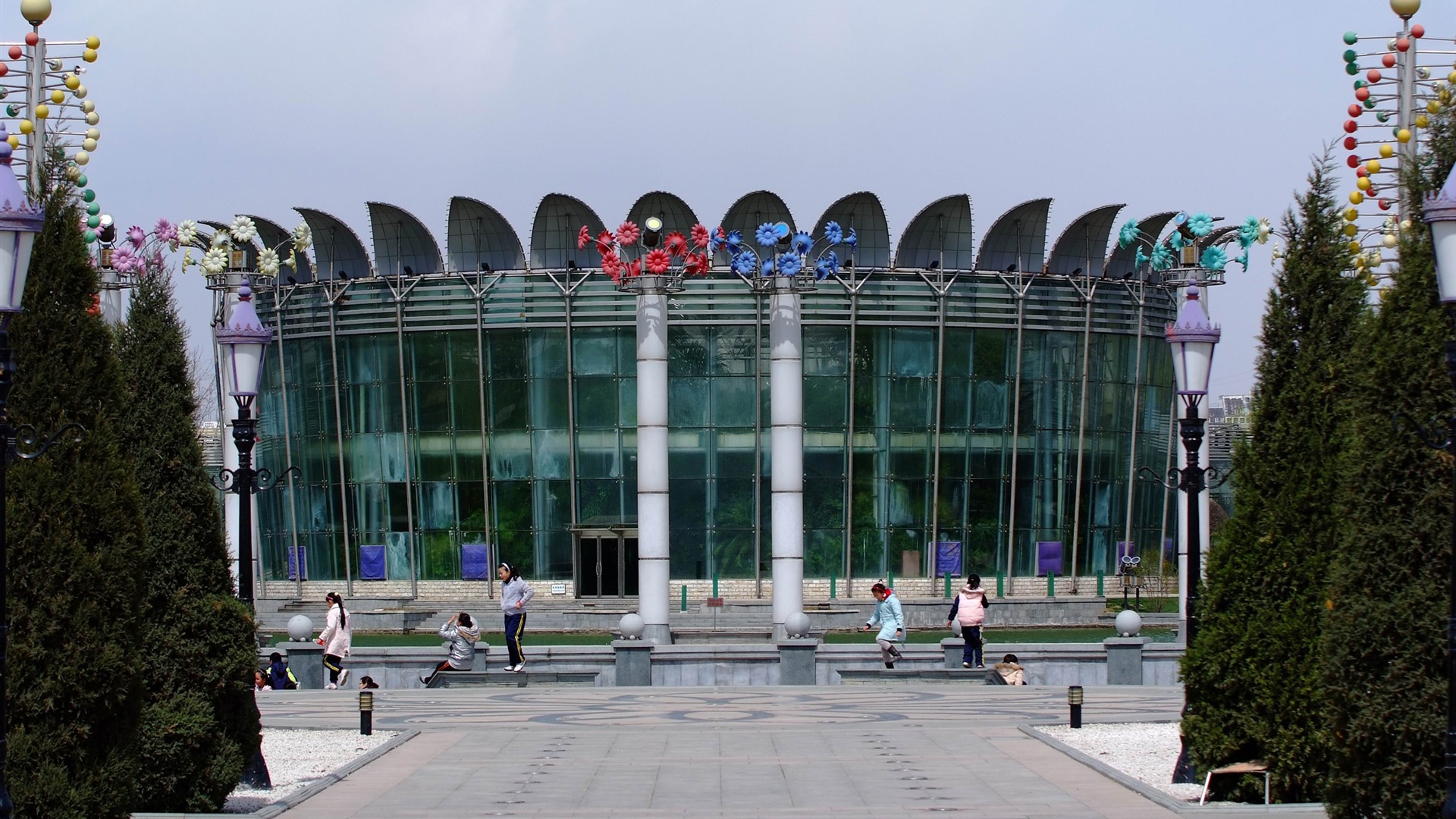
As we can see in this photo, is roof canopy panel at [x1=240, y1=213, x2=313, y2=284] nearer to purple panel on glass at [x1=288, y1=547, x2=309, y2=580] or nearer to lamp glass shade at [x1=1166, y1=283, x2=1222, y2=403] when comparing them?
purple panel on glass at [x1=288, y1=547, x2=309, y2=580]

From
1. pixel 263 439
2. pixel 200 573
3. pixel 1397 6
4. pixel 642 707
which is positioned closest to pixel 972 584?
pixel 642 707

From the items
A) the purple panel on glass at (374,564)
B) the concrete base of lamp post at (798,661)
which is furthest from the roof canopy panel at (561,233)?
the concrete base of lamp post at (798,661)

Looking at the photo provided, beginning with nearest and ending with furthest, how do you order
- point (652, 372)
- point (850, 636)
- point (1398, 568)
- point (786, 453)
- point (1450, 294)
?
point (1450, 294) < point (1398, 568) < point (652, 372) < point (786, 453) < point (850, 636)

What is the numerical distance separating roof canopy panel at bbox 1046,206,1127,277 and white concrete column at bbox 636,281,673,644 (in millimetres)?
17726

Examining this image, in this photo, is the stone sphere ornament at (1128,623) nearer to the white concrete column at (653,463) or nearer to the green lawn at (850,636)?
the green lawn at (850,636)

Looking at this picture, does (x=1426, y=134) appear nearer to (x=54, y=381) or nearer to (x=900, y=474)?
(x=54, y=381)

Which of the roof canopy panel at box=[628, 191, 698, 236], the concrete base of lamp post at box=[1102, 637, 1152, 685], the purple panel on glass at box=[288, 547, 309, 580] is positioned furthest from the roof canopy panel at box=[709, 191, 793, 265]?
the concrete base of lamp post at box=[1102, 637, 1152, 685]

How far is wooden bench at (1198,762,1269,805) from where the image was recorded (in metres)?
14.1

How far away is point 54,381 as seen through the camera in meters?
11.4

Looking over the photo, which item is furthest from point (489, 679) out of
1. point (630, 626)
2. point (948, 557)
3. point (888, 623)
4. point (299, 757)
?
point (948, 557)

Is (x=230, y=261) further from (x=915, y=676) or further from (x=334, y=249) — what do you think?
(x=915, y=676)

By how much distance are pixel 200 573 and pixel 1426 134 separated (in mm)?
9793

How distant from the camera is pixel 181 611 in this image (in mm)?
14352

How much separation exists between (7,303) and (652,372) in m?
32.1
